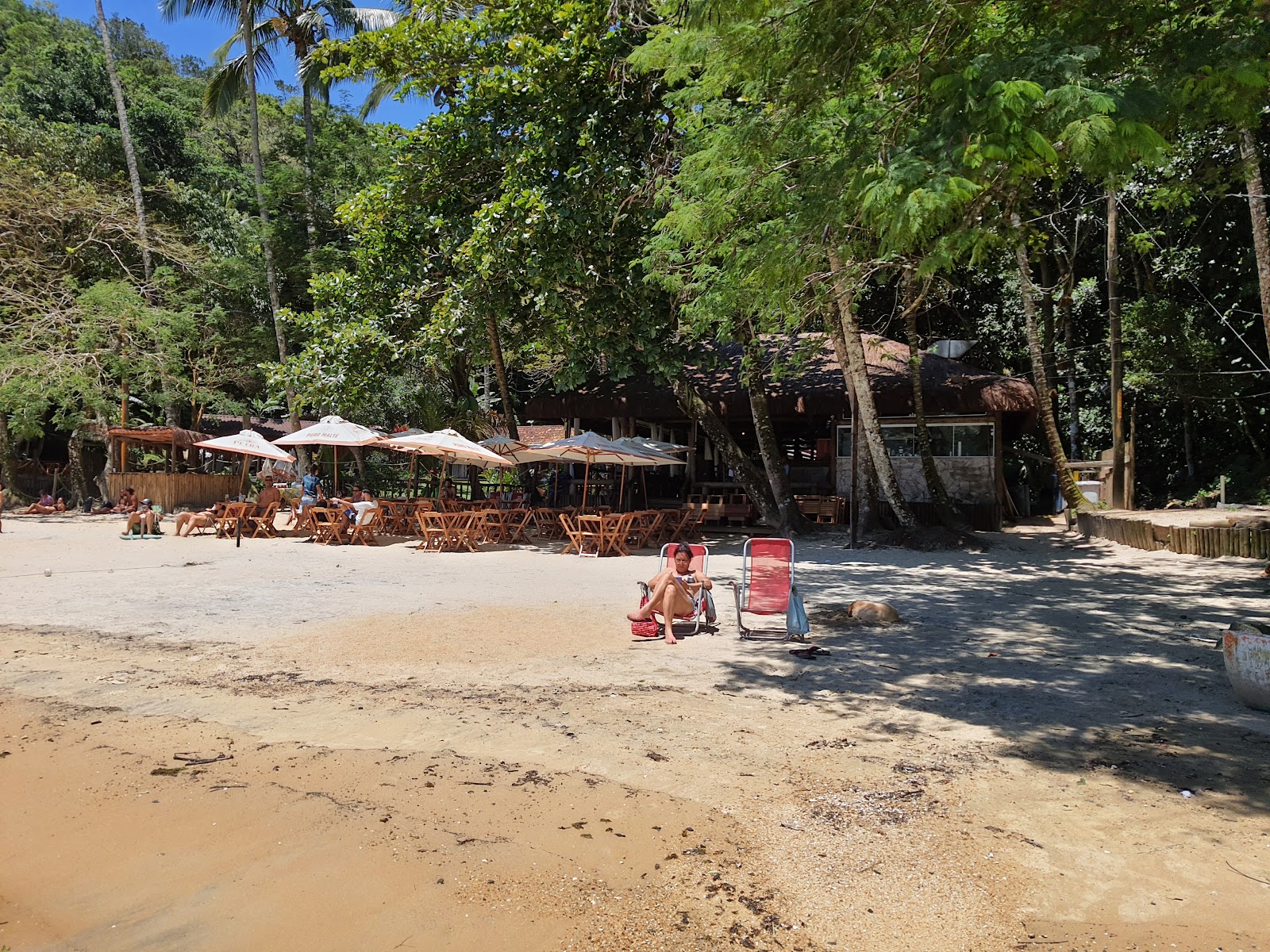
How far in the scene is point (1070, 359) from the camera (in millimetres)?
21125

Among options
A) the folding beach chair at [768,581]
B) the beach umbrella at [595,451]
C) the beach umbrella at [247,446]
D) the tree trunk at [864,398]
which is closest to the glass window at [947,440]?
the tree trunk at [864,398]

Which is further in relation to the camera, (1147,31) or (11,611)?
(11,611)

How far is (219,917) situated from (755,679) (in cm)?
352

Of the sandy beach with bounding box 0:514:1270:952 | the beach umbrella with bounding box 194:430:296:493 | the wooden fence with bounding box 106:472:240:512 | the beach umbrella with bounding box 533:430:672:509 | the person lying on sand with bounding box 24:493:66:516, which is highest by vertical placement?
the beach umbrella with bounding box 194:430:296:493

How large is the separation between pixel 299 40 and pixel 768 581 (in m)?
23.6

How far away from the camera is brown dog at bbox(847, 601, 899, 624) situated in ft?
23.8

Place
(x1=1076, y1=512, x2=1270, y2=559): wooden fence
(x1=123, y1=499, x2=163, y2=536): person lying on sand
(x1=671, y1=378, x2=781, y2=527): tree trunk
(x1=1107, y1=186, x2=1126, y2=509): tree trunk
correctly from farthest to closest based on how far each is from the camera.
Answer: (x1=1107, y1=186, x2=1126, y2=509): tree trunk, (x1=671, y1=378, x2=781, y2=527): tree trunk, (x1=123, y1=499, x2=163, y2=536): person lying on sand, (x1=1076, y1=512, x2=1270, y2=559): wooden fence

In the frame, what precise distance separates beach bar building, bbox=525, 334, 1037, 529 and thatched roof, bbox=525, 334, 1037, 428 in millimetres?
22

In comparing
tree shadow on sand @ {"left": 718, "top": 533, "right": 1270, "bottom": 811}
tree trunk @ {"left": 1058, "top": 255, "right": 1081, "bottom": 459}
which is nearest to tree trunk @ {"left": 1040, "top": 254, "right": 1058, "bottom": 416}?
tree trunk @ {"left": 1058, "top": 255, "right": 1081, "bottom": 459}

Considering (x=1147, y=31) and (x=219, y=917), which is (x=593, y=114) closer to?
(x=1147, y=31)

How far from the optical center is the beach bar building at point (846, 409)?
15.8m

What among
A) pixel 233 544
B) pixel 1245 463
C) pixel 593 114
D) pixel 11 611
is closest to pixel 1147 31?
pixel 593 114

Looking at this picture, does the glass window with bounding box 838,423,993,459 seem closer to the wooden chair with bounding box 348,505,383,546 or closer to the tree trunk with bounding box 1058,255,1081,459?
the tree trunk with bounding box 1058,255,1081,459

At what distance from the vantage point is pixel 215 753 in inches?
157
